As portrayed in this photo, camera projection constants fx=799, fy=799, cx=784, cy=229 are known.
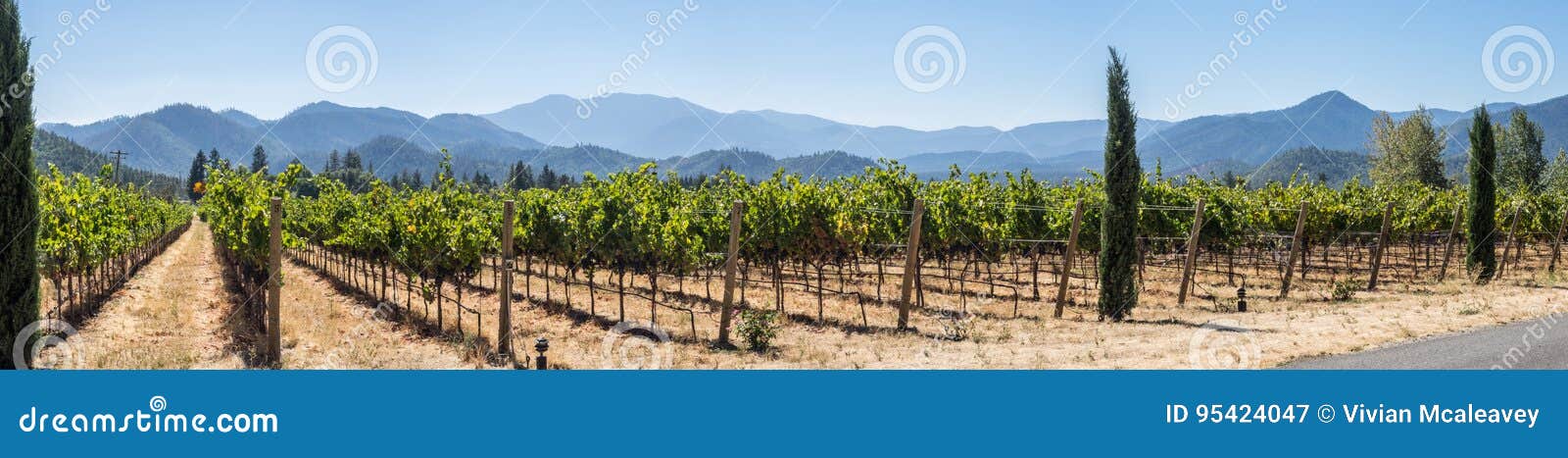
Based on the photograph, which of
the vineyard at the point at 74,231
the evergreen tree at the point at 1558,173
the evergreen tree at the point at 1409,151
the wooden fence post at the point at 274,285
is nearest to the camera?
the wooden fence post at the point at 274,285

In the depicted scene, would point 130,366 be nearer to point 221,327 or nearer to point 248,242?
point 248,242

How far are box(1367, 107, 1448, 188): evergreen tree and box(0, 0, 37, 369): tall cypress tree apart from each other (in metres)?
66.9

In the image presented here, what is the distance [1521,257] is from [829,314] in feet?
90.2

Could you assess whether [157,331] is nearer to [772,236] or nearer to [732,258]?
[732,258]

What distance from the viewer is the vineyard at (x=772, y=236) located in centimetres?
1400

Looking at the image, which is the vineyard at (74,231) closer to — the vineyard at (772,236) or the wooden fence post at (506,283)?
the vineyard at (772,236)

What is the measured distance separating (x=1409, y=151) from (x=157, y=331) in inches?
2771

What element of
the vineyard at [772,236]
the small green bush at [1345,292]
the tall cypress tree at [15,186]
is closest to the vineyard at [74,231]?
the vineyard at [772,236]

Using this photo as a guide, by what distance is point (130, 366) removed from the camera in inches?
369

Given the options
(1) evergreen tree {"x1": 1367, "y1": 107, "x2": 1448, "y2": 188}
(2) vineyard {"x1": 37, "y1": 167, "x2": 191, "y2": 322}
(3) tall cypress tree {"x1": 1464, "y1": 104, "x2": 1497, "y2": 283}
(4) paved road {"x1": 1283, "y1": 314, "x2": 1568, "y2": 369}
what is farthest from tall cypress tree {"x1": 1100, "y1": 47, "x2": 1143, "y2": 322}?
(1) evergreen tree {"x1": 1367, "y1": 107, "x2": 1448, "y2": 188}

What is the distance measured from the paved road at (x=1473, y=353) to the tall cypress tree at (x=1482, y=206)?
1111 centimetres

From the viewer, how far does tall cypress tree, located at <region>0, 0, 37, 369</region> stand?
25.7 feet

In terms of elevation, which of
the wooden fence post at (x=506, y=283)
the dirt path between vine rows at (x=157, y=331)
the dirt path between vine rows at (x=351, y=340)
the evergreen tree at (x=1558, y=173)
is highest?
the evergreen tree at (x=1558, y=173)

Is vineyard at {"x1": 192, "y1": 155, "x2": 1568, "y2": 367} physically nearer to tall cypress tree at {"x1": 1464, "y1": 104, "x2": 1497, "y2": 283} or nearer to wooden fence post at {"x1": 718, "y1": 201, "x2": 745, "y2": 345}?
wooden fence post at {"x1": 718, "y1": 201, "x2": 745, "y2": 345}
